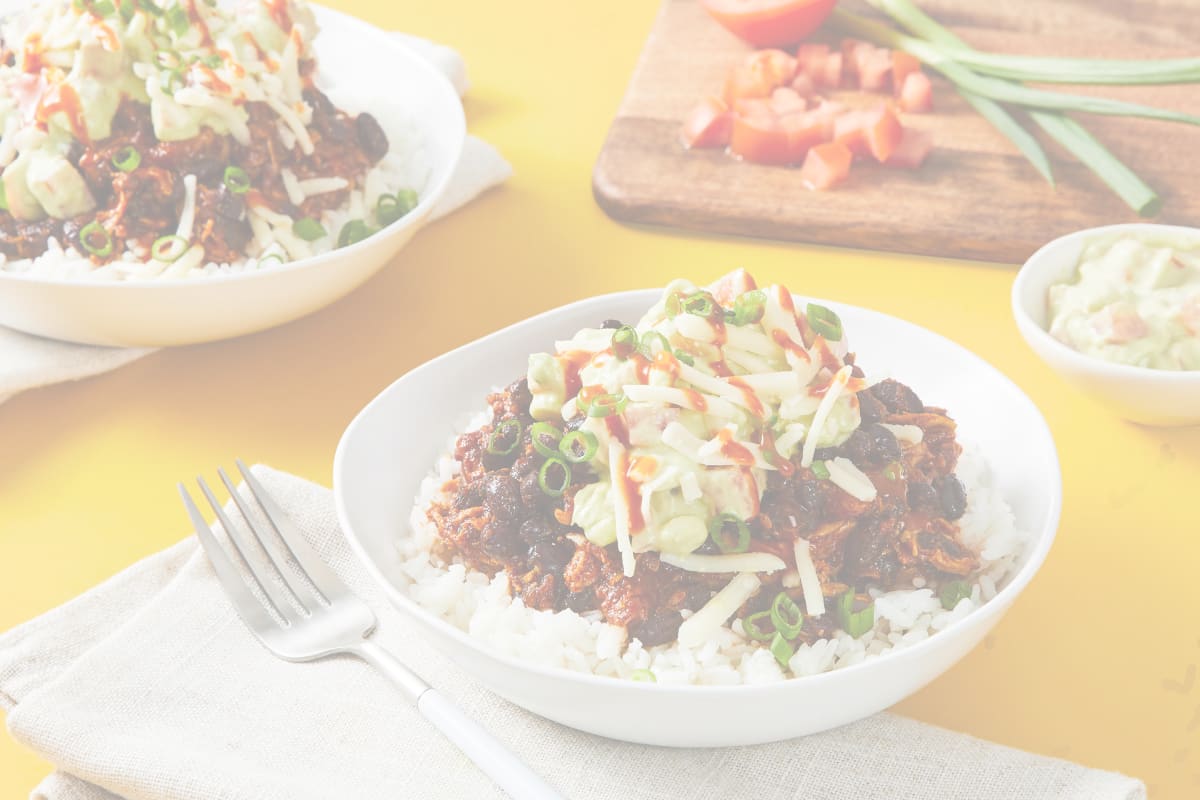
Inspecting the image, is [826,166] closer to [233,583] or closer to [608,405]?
[608,405]

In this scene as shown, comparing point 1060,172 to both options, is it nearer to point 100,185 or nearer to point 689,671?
point 689,671

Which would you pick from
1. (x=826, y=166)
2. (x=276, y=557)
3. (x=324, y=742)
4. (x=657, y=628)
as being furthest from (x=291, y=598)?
(x=826, y=166)

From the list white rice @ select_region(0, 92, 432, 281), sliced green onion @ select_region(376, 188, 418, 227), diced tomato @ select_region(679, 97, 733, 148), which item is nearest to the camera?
white rice @ select_region(0, 92, 432, 281)

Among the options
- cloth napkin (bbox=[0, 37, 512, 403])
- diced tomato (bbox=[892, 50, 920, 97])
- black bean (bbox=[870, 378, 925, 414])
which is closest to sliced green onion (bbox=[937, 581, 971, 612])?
black bean (bbox=[870, 378, 925, 414])

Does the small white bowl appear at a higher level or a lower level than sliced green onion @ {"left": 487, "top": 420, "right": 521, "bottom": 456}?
lower

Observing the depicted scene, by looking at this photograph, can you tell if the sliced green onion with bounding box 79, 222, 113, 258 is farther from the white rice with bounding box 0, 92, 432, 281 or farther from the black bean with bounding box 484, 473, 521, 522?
the black bean with bounding box 484, 473, 521, 522
